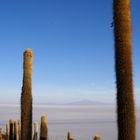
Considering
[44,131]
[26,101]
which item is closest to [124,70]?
[26,101]

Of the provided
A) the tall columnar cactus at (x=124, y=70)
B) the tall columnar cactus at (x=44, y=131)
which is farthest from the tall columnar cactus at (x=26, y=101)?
the tall columnar cactus at (x=124, y=70)

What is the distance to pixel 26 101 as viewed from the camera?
42.4 ft

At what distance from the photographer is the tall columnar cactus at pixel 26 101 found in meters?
12.9

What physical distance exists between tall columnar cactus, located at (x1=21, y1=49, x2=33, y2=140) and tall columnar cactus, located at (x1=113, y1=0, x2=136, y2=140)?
164 inches

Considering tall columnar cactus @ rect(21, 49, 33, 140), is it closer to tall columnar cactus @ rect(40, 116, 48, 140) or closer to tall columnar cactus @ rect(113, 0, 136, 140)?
tall columnar cactus @ rect(40, 116, 48, 140)

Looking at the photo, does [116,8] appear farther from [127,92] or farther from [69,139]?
[69,139]

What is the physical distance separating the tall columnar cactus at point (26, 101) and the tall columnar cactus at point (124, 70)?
4170 mm

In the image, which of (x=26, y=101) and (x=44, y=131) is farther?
(x=44, y=131)

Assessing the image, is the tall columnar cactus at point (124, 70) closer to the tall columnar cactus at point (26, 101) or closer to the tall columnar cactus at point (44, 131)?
the tall columnar cactus at point (26, 101)

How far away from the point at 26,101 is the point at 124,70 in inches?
173

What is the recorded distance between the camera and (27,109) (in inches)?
509

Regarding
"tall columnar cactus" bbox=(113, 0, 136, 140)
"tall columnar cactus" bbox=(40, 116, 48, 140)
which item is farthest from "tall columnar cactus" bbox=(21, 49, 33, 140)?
"tall columnar cactus" bbox=(113, 0, 136, 140)

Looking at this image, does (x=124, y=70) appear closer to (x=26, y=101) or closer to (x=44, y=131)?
(x=26, y=101)

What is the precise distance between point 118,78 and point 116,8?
1.66 m
